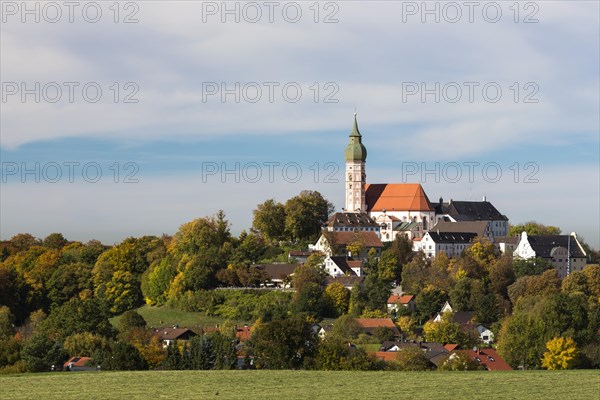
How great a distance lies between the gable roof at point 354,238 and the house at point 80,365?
133ft

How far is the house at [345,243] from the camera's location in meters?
103

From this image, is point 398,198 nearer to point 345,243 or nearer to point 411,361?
point 345,243

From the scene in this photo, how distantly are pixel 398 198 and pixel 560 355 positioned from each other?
146ft

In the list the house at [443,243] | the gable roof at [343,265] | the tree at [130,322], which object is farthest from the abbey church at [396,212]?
the tree at [130,322]

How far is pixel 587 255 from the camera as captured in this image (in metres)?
105

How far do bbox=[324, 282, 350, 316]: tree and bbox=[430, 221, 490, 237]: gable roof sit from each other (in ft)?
55.5

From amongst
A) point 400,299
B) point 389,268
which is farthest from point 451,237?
point 400,299

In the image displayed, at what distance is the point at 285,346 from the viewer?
5938cm

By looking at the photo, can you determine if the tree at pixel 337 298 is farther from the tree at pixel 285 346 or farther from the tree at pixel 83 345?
the tree at pixel 285 346

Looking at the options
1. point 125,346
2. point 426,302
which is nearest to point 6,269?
point 426,302

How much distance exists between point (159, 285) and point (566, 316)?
34.9 m

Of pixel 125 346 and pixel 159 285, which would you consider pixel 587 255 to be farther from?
pixel 125 346

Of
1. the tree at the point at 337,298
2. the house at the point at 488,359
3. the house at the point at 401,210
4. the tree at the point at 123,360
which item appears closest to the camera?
the tree at the point at 123,360

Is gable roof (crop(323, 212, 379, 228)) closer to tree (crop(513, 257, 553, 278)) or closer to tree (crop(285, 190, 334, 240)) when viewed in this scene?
tree (crop(285, 190, 334, 240))
